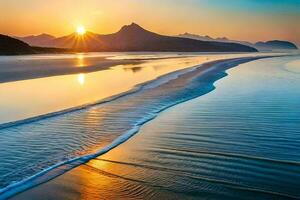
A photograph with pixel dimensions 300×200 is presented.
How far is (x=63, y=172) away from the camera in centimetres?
796

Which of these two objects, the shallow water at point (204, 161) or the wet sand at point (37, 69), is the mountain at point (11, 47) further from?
the shallow water at point (204, 161)

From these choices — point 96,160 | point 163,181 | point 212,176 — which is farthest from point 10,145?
point 212,176

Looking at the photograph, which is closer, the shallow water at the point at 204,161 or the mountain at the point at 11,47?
the shallow water at the point at 204,161

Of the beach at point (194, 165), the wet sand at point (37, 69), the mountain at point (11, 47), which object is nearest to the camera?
the beach at point (194, 165)

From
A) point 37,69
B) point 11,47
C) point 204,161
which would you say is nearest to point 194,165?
point 204,161

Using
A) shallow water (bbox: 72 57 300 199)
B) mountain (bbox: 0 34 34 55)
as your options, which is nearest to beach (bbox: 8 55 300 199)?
shallow water (bbox: 72 57 300 199)

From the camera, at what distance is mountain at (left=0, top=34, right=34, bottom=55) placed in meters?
139

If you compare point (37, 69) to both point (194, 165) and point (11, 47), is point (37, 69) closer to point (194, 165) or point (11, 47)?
point (194, 165)

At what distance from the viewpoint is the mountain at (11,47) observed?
456 ft

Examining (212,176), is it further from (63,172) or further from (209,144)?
(63,172)

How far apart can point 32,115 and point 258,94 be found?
11.8 meters

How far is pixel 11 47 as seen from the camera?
14562 cm

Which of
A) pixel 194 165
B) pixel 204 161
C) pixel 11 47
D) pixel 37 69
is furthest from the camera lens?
pixel 11 47

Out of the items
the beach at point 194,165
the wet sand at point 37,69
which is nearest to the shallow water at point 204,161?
the beach at point 194,165
